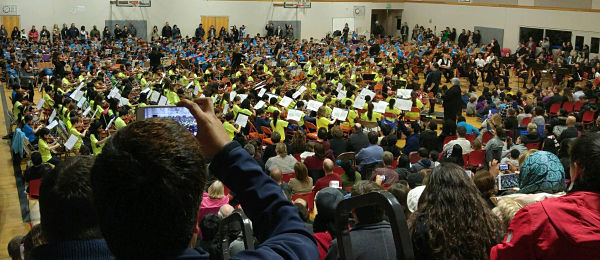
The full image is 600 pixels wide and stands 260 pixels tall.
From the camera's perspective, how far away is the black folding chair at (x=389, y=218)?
1.59m

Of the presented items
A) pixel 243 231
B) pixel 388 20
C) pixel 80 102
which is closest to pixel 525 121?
pixel 80 102

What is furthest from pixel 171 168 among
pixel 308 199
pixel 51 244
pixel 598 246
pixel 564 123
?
pixel 564 123

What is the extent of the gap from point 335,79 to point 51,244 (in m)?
19.7

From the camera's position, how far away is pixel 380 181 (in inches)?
331

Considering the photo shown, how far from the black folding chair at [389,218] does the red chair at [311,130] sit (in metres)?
12.9

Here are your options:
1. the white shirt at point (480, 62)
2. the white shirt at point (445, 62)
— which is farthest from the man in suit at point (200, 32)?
the white shirt at point (480, 62)

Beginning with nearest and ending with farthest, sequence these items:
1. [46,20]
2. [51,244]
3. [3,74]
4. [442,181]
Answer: [51,244] → [442,181] → [3,74] → [46,20]

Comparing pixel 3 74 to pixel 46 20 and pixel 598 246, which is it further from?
pixel 598 246

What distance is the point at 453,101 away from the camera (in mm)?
17547

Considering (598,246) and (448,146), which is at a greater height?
(598,246)

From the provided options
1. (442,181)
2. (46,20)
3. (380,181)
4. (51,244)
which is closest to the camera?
(51,244)

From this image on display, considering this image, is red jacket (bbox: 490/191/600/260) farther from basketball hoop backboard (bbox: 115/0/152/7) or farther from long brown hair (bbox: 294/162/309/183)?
basketball hoop backboard (bbox: 115/0/152/7)

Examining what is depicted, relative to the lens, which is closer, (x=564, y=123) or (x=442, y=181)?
(x=442, y=181)

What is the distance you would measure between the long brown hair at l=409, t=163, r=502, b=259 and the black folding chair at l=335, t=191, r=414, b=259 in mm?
1454
